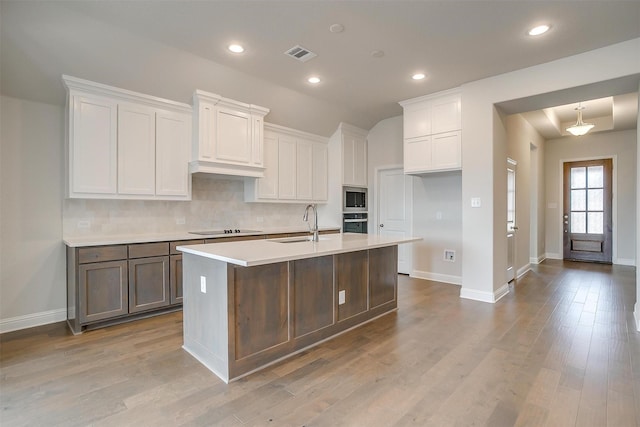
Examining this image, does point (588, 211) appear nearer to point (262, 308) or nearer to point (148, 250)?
point (262, 308)

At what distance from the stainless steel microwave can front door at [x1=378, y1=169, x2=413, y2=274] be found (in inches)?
11.9

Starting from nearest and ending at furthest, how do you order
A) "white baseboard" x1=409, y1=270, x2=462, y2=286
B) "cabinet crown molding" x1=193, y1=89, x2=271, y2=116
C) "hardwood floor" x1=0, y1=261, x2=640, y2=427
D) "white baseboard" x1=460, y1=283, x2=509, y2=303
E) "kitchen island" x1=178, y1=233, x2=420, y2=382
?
"hardwood floor" x1=0, y1=261, x2=640, y2=427
"kitchen island" x1=178, y1=233, x2=420, y2=382
"cabinet crown molding" x1=193, y1=89, x2=271, y2=116
"white baseboard" x1=460, y1=283, x2=509, y2=303
"white baseboard" x1=409, y1=270, x2=462, y2=286

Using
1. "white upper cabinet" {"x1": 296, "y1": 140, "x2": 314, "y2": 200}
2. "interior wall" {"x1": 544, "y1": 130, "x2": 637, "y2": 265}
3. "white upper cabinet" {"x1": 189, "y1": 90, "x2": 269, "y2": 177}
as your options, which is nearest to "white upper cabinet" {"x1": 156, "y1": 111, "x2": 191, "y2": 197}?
"white upper cabinet" {"x1": 189, "y1": 90, "x2": 269, "y2": 177}

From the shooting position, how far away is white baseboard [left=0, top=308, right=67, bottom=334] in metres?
3.12

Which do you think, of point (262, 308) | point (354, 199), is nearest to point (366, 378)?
point (262, 308)

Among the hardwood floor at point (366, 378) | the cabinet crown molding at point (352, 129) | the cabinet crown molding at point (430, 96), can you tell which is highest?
the cabinet crown molding at point (430, 96)

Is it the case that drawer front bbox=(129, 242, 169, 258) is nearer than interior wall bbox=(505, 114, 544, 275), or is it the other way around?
drawer front bbox=(129, 242, 169, 258)

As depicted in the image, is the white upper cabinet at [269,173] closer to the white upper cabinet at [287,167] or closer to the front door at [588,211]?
the white upper cabinet at [287,167]

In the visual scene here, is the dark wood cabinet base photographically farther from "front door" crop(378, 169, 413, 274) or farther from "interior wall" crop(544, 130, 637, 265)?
"interior wall" crop(544, 130, 637, 265)

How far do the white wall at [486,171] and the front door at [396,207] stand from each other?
4.54 feet

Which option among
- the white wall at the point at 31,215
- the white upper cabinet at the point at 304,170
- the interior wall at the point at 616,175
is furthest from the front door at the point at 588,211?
the white wall at the point at 31,215

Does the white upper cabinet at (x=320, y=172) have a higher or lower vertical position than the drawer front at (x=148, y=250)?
higher

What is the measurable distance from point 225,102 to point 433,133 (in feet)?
9.46

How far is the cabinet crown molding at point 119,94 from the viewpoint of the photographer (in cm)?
318
